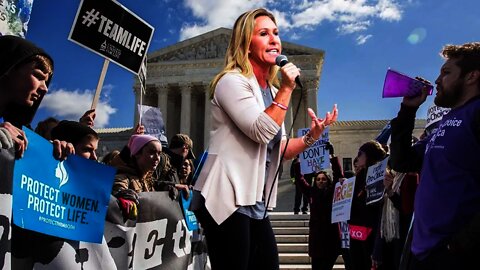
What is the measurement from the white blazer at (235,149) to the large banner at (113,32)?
9.20 ft

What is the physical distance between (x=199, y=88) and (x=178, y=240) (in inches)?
1462

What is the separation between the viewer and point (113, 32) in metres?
4.52

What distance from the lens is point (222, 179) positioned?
179 cm

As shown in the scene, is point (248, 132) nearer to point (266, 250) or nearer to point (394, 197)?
point (266, 250)

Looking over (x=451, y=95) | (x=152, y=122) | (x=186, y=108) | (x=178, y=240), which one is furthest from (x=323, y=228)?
(x=186, y=108)

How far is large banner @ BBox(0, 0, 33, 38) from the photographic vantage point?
2693mm

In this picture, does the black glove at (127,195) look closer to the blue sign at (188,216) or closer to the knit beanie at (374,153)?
the blue sign at (188,216)

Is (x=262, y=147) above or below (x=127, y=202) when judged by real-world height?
above

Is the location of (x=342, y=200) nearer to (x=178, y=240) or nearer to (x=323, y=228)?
(x=323, y=228)

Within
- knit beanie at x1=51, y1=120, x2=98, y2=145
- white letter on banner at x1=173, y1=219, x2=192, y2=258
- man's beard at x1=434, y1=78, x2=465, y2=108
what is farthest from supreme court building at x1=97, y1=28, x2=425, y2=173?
man's beard at x1=434, y1=78, x2=465, y2=108

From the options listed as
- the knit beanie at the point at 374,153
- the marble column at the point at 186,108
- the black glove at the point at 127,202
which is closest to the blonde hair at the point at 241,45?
the black glove at the point at 127,202

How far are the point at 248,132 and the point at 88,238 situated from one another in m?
1.40

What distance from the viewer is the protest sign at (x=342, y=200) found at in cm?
579

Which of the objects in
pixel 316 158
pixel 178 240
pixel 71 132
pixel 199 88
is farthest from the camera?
pixel 199 88
